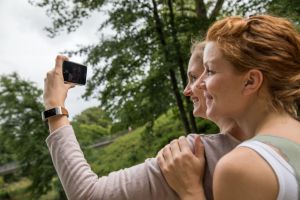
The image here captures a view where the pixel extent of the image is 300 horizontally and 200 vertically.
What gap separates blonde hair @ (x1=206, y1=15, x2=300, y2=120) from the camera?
1.15m

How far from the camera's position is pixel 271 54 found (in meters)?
1.15

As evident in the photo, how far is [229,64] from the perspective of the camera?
1.18 metres

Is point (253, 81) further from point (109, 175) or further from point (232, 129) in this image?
point (109, 175)

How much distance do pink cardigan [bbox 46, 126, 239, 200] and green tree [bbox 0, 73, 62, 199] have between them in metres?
17.7

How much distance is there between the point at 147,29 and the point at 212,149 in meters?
11.2

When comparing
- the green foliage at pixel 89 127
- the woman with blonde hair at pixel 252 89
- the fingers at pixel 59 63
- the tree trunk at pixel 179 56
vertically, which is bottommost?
the green foliage at pixel 89 127

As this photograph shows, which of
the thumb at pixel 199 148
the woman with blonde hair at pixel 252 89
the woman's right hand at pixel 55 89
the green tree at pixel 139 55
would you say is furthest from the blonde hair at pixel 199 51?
the green tree at pixel 139 55

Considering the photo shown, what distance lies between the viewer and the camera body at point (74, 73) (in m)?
1.54

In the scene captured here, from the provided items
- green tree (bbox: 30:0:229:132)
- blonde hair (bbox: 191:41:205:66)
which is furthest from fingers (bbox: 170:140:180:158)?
green tree (bbox: 30:0:229:132)

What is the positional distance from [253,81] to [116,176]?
1.52ft

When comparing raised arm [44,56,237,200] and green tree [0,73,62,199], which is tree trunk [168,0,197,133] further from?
raised arm [44,56,237,200]

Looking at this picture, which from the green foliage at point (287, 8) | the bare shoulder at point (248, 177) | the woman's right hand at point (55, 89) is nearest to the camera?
the bare shoulder at point (248, 177)

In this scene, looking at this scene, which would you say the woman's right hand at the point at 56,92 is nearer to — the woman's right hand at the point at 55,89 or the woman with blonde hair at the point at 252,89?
the woman's right hand at the point at 55,89

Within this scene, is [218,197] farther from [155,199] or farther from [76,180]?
[76,180]
